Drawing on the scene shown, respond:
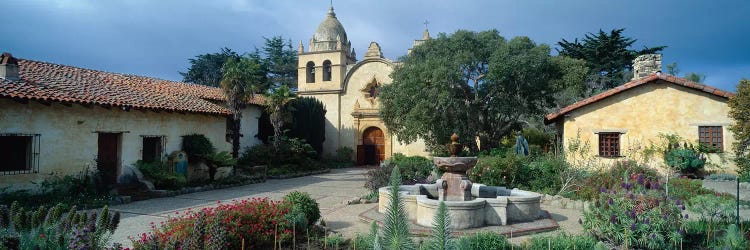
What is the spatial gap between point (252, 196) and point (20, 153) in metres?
6.35

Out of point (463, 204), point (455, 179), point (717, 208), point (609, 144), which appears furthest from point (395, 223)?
point (609, 144)

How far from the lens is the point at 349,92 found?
97.0 feet

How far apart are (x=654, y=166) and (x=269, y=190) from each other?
46.0 ft

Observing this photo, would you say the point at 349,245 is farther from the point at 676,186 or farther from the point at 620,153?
the point at 620,153

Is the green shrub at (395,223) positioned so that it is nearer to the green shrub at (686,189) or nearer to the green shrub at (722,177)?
A: the green shrub at (686,189)

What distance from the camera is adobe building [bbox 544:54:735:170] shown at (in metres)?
15.0

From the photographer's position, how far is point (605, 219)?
6.57 metres

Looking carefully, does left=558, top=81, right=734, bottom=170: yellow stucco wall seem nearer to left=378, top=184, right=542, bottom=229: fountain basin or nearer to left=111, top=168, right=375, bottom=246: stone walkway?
left=111, top=168, right=375, bottom=246: stone walkway

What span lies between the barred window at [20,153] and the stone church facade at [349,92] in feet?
61.9

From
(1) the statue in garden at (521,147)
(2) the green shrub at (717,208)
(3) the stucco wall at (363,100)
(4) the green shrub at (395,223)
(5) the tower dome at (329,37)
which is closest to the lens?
(4) the green shrub at (395,223)

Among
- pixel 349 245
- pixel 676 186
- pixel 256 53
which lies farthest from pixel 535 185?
pixel 256 53

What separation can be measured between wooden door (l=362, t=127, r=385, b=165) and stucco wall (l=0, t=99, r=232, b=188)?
14528 mm

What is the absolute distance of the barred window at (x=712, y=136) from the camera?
1492cm

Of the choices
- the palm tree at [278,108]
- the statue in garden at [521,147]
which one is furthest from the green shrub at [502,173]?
the palm tree at [278,108]
